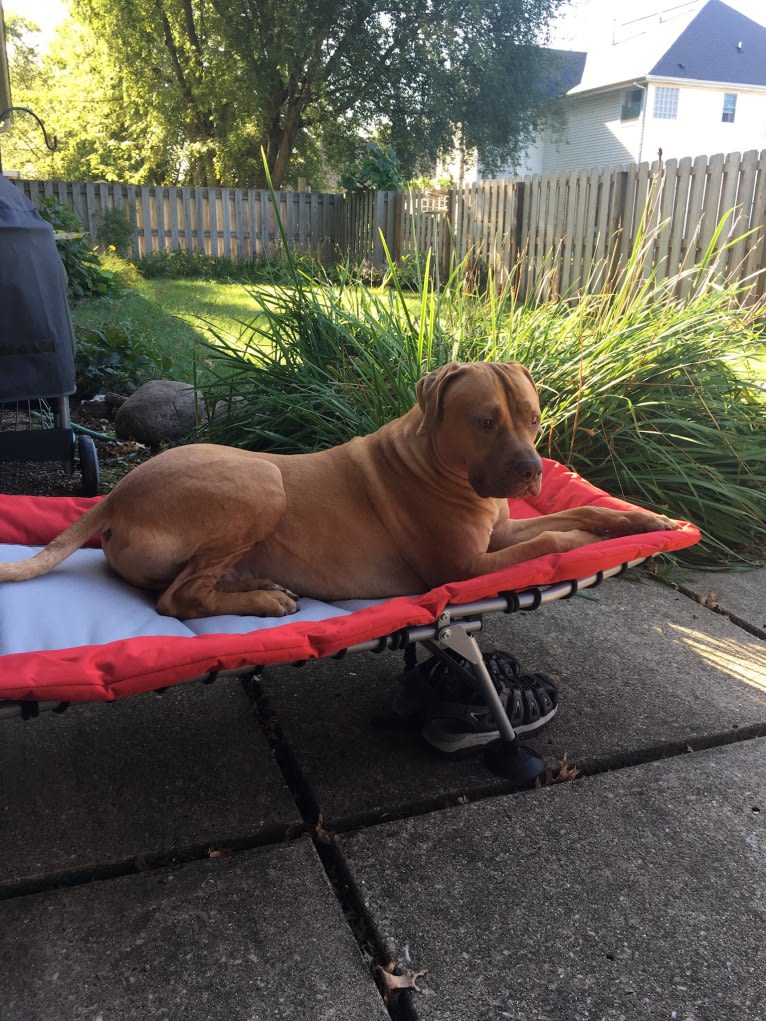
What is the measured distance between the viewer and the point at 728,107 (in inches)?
1416

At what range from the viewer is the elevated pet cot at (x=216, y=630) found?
1.85 m

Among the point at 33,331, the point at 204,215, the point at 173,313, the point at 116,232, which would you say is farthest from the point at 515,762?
the point at 204,215

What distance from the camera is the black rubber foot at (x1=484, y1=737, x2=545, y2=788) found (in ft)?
7.68

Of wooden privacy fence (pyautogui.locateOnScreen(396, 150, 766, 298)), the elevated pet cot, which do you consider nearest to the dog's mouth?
the elevated pet cot

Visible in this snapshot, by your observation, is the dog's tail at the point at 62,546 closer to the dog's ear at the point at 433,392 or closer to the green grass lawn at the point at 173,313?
the dog's ear at the point at 433,392

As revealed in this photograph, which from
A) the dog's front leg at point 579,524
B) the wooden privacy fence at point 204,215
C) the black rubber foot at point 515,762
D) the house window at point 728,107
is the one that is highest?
the house window at point 728,107

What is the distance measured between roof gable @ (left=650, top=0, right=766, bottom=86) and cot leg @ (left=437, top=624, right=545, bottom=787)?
37597mm

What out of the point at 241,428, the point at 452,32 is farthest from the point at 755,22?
the point at 241,428

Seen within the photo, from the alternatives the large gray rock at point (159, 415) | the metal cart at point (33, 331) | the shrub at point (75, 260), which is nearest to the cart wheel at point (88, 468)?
the metal cart at point (33, 331)

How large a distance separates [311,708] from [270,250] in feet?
51.1

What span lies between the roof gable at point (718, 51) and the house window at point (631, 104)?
1.12 metres

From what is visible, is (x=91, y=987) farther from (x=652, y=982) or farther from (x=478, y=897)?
(x=652, y=982)

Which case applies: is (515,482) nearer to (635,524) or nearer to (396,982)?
(635,524)

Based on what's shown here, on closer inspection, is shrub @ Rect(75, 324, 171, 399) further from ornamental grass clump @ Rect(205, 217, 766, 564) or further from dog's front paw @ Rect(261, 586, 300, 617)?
dog's front paw @ Rect(261, 586, 300, 617)
